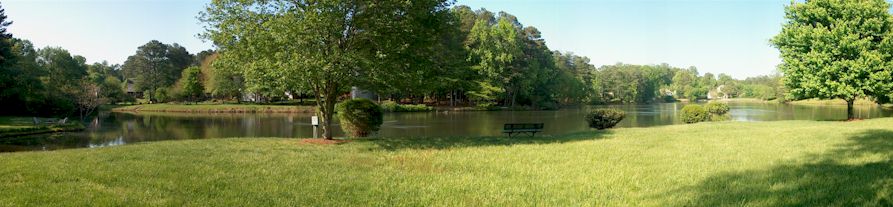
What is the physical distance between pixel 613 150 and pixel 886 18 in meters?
21.2

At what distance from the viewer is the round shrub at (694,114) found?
31422mm

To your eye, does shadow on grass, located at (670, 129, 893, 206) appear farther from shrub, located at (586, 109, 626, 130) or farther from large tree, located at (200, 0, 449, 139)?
shrub, located at (586, 109, 626, 130)

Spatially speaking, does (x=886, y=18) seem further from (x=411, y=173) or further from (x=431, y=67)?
(x=411, y=173)

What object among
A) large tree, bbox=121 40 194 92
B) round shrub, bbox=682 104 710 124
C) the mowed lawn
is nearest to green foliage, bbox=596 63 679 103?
round shrub, bbox=682 104 710 124

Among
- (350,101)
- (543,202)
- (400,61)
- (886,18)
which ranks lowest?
(543,202)

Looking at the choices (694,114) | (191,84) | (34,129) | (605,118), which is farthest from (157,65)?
(694,114)

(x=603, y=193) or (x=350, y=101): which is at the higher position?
(x=350, y=101)

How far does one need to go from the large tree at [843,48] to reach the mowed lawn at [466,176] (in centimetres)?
1359

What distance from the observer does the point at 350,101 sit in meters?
21.3

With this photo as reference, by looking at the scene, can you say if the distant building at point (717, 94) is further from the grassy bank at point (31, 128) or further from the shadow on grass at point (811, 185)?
the shadow on grass at point (811, 185)

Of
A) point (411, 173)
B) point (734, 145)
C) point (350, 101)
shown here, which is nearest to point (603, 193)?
point (411, 173)

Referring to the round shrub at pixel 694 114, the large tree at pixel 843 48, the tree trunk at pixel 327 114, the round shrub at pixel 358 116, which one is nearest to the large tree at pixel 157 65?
the round shrub at pixel 358 116

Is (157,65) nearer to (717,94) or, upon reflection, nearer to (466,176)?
(466,176)

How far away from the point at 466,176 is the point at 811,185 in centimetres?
529
